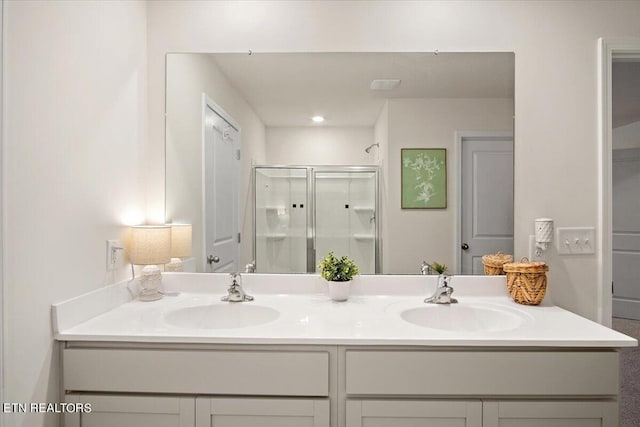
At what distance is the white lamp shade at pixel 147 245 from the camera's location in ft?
5.44

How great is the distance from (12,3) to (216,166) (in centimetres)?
95

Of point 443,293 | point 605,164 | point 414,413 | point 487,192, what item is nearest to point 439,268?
point 443,293

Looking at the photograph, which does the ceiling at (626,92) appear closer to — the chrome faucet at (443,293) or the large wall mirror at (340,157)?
the large wall mirror at (340,157)

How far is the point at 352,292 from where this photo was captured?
1827 mm

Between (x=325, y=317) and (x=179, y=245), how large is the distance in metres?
0.84

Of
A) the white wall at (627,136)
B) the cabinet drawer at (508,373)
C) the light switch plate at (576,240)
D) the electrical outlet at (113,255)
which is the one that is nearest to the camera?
the cabinet drawer at (508,373)

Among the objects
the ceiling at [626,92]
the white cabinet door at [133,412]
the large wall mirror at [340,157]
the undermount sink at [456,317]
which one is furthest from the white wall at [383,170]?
the ceiling at [626,92]

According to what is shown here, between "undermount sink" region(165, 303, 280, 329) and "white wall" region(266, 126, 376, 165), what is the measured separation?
2.27 ft

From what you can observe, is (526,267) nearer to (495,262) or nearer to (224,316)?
(495,262)

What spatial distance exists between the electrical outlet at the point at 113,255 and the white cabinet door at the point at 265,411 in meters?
0.68

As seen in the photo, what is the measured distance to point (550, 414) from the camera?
4.06 feet

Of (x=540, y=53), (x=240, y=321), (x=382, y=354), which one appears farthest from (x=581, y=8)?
(x=240, y=321)

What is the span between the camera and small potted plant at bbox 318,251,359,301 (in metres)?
1.69

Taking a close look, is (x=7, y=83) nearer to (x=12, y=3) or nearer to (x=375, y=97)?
(x=12, y=3)
